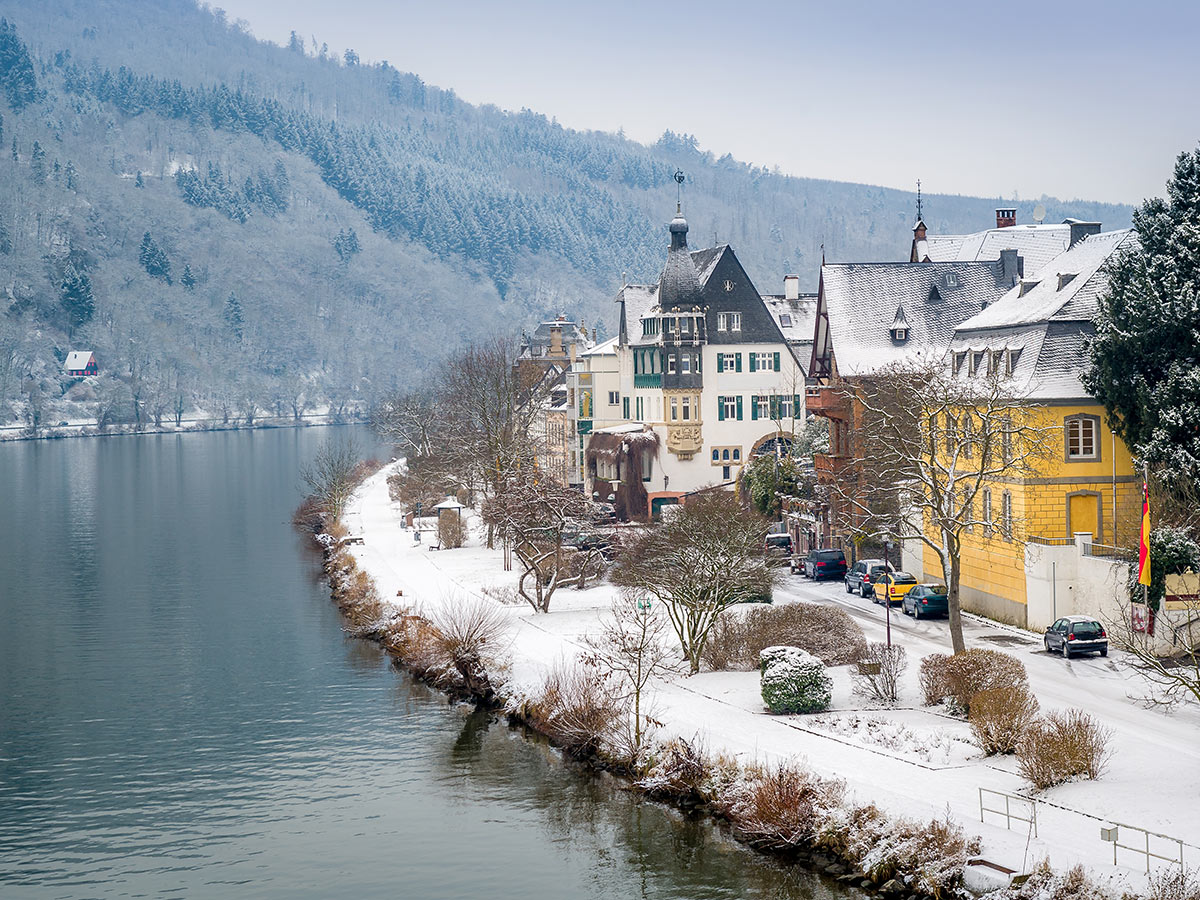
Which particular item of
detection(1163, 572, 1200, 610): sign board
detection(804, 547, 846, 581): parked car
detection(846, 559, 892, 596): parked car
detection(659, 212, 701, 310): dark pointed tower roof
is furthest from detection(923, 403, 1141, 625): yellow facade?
detection(659, 212, 701, 310): dark pointed tower roof

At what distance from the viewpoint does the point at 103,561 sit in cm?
8562

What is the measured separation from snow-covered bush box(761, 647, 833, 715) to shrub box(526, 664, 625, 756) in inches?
160

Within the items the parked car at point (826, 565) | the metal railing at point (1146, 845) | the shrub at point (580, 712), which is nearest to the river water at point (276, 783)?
the shrub at point (580, 712)

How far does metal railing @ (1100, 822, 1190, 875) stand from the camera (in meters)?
25.5

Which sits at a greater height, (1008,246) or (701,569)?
(1008,246)

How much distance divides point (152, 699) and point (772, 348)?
50988mm

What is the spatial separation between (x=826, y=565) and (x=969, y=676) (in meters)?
27.0

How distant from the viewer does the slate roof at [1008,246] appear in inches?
3059

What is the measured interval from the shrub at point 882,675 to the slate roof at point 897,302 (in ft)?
88.6

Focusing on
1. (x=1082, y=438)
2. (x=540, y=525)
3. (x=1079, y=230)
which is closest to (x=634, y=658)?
(x=1082, y=438)

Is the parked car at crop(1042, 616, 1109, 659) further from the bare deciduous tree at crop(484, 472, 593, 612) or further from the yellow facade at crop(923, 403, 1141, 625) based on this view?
the bare deciduous tree at crop(484, 472, 593, 612)

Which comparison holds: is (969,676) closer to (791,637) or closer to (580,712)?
(791,637)

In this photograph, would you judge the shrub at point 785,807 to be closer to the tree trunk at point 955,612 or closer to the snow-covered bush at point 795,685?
the snow-covered bush at point 795,685

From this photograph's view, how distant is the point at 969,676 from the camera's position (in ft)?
127
